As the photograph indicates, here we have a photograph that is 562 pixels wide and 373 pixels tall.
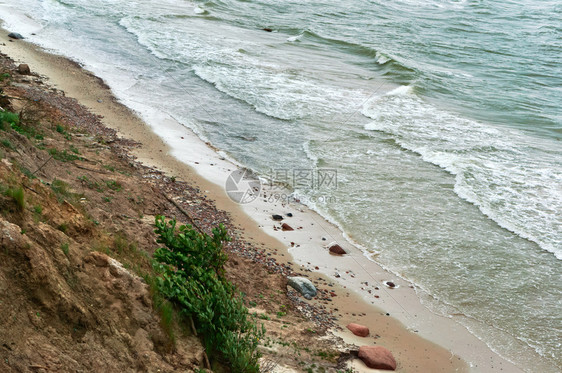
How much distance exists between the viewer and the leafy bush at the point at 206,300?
212 inches

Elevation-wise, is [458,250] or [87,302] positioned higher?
[87,302]

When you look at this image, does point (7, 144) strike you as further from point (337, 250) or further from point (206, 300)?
point (337, 250)

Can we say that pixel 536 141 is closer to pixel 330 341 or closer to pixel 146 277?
pixel 330 341

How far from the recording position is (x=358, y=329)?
7.69m

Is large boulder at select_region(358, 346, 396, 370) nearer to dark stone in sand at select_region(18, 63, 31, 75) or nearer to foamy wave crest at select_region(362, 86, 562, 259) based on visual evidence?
foamy wave crest at select_region(362, 86, 562, 259)

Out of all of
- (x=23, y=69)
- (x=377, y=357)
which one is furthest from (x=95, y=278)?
(x=23, y=69)

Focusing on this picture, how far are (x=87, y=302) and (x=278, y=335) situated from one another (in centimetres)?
291

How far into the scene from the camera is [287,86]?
20.5 metres

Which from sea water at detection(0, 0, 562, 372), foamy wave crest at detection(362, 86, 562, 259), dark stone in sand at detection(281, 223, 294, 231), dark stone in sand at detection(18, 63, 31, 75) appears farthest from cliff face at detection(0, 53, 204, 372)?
dark stone in sand at detection(18, 63, 31, 75)

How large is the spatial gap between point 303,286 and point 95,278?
401 cm

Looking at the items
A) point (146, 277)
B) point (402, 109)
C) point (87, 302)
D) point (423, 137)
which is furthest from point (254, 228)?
point (402, 109)

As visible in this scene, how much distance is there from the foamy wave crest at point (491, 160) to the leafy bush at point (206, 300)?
25.9 feet

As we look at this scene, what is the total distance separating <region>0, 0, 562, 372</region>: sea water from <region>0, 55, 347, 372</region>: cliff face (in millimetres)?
2928

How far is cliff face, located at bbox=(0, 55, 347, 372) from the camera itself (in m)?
4.28
